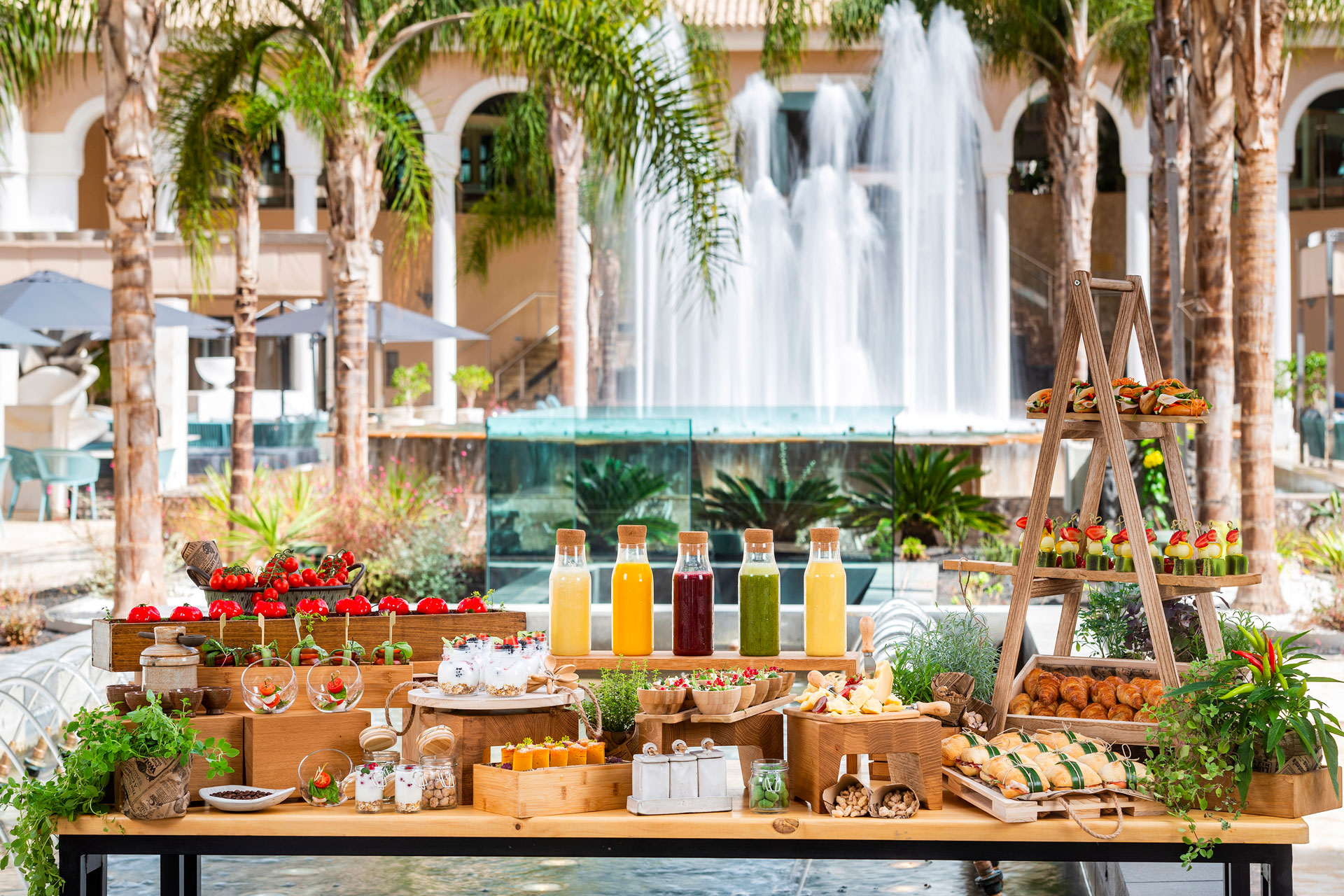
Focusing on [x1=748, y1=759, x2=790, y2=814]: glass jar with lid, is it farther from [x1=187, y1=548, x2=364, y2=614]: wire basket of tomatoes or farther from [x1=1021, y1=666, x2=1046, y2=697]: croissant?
[x1=187, y1=548, x2=364, y2=614]: wire basket of tomatoes

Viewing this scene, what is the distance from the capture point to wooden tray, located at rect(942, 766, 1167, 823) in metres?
2.96

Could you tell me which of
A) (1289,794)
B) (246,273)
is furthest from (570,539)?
(246,273)

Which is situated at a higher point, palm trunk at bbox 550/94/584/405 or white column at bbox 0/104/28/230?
white column at bbox 0/104/28/230

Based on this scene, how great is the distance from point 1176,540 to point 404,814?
2.04 meters

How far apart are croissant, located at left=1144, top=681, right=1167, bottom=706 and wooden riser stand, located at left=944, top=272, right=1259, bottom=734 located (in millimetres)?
32

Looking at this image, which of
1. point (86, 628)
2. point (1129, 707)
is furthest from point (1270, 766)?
point (86, 628)

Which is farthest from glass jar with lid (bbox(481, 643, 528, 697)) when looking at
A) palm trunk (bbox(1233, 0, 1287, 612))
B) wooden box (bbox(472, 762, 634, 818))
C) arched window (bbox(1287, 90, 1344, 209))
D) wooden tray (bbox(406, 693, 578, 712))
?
arched window (bbox(1287, 90, 1344, 209))

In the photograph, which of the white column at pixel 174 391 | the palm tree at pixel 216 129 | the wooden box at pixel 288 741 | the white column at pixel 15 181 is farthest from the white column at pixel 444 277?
the wooden box at pixel 288 741

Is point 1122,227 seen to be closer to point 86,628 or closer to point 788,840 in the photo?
point 86,628

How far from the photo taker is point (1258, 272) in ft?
30.6

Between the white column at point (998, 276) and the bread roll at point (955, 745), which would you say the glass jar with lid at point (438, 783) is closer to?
the bread roll at point (955, 745)

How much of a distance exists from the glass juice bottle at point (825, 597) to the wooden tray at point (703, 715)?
358 millimetres

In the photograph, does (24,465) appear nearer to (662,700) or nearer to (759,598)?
(759,598)

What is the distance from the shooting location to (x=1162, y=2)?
456 inches
